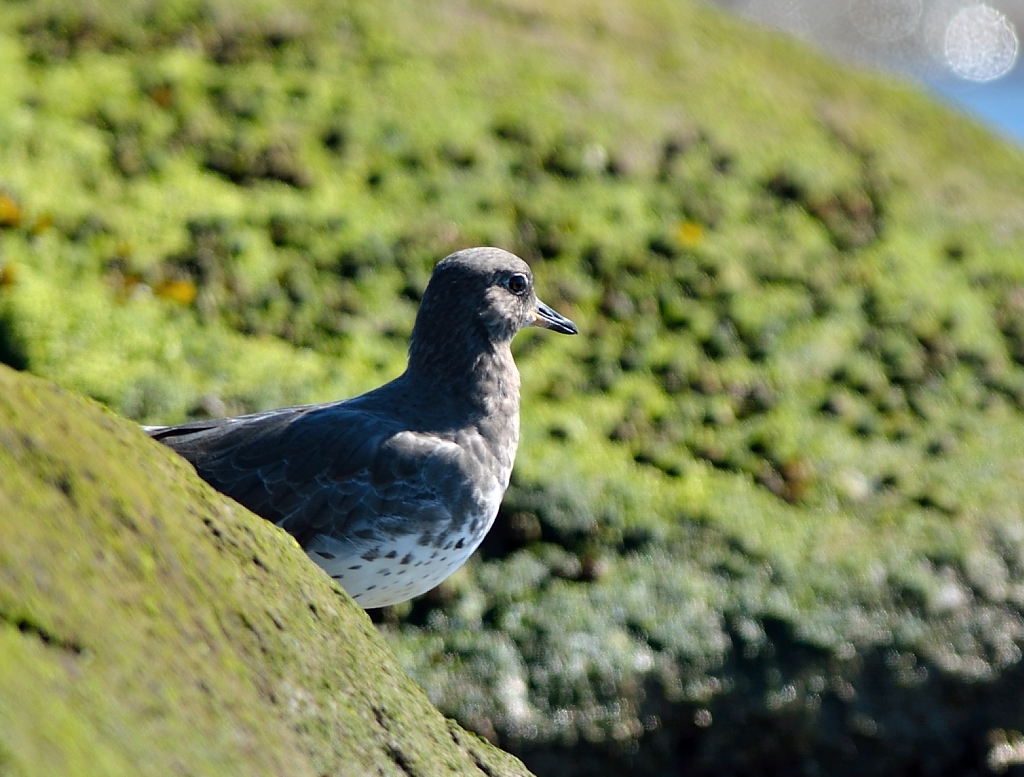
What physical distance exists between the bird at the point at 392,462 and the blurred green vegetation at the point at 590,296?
1014 mm

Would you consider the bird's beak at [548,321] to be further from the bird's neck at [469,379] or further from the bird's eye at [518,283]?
the bird's neck at [469,379]

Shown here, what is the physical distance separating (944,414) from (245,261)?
4.46m

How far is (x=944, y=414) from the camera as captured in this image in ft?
25.6

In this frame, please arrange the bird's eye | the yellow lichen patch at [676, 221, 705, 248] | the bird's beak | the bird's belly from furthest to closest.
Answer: the yellow lichen patch at [676, 221, 705, 248], the bird's beak, the bird's eye, the bird's belly

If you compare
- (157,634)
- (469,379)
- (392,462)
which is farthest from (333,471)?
(157,634)

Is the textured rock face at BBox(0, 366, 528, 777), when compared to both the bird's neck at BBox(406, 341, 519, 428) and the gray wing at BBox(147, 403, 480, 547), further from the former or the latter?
the bird's neck at BBox(406, 341, 519, 428)

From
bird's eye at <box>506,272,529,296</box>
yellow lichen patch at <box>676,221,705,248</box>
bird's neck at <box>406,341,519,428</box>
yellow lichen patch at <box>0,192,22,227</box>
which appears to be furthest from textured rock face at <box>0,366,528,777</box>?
yellow lichen patch at <box>676,221,705,248</box>

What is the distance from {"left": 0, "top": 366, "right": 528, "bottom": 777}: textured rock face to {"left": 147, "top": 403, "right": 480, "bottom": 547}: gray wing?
4.40 ft

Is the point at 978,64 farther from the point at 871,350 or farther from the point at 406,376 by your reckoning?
the point at 406,376

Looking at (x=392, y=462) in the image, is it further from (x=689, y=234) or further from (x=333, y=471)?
(x=689, y=234)

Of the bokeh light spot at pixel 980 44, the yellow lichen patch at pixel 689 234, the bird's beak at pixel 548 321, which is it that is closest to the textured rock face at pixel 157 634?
the bird's beak at pixel 548 321

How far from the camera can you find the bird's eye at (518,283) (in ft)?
18.2

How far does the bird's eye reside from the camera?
18.2ft

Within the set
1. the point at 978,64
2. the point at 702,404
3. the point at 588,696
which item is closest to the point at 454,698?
the point at 588,696
